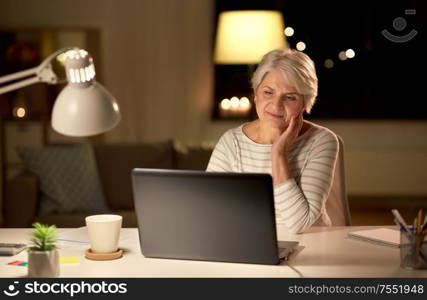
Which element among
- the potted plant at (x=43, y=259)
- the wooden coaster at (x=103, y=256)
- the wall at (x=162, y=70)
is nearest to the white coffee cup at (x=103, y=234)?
the wooden coaster at (x=103, y=256)

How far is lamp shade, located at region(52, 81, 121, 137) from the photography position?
5.21ft

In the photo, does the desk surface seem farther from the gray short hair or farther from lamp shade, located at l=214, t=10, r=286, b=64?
lamp shade, located at l=214, t=10, r=286, b=64

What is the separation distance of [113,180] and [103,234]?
8.03 ft

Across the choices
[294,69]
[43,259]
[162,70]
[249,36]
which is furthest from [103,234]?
[162,70]

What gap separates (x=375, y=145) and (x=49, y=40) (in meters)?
2.93

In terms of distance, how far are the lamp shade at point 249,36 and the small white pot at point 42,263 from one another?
10.2 feet

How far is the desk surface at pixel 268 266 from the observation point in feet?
4.95

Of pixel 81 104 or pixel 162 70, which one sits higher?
pixel 81 104

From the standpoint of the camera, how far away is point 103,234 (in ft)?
5.42

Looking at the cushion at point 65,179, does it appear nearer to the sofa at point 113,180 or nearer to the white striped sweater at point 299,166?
the sofa at point 113,180

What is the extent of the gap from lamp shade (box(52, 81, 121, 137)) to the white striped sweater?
558mm

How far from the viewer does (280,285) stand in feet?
4.66

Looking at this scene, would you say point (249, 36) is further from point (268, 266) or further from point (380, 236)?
point (268, 266)

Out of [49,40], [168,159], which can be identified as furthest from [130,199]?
[49,40]
